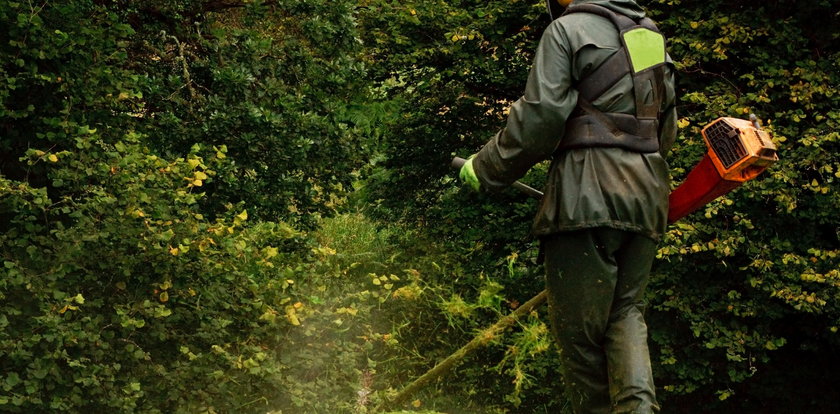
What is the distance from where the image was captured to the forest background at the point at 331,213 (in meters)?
4.83

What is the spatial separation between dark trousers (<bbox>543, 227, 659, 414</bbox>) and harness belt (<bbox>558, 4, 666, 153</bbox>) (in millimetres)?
362

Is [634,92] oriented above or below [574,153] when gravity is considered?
above

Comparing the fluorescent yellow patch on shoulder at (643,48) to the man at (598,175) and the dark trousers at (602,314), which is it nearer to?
the man at (598,175)

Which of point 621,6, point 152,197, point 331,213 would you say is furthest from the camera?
point 331,213

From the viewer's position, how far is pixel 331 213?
761 cm

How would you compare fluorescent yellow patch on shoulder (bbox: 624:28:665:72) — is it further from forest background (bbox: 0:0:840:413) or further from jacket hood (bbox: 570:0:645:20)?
forest background (bbox: 0:0:840:413)

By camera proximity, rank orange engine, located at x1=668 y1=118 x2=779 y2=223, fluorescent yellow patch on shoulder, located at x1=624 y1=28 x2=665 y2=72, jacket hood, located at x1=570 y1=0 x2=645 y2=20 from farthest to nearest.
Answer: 1. jacket hood, located at x1=570 y1=0 x2=645 y2=20
2. fluorescent yellow patch on shoulder, located at x1=624 y1=28 x2=665 y2=72
3. orange engine, located at x1=668 y1=118 x2=779 y2=223

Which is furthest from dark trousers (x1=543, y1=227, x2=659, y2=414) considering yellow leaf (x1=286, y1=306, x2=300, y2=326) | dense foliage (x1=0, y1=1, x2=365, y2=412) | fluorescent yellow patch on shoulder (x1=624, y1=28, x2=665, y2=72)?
dense foliage (x1=0, y1=1, x2=365, y2=412)

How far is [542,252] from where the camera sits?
4000 millimetres

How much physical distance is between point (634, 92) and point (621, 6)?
405mm

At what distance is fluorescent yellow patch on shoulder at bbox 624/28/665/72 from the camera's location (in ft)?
12.4

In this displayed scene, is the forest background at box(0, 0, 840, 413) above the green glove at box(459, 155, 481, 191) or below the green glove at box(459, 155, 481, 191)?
below

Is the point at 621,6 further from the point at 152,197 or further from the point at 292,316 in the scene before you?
the point at 152,197

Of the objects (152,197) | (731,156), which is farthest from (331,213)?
(731,156)
